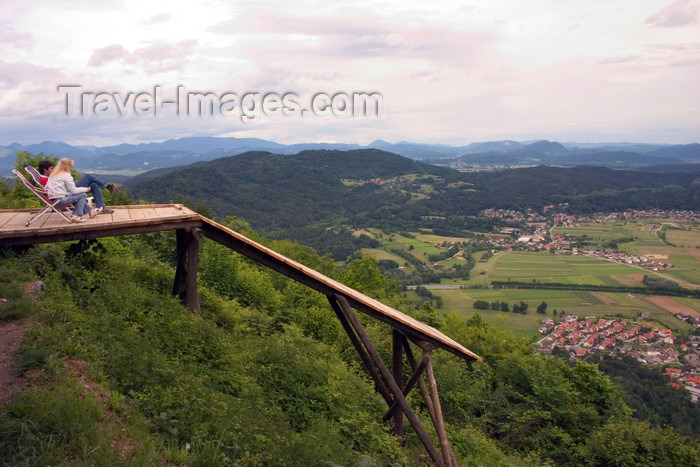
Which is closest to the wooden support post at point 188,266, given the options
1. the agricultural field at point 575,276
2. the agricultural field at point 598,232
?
the agricultural field at point 575,276

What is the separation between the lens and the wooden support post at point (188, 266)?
7241 mm

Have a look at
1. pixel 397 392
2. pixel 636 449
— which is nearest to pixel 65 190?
pixel 397 392

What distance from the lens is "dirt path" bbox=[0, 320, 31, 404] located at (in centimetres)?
393

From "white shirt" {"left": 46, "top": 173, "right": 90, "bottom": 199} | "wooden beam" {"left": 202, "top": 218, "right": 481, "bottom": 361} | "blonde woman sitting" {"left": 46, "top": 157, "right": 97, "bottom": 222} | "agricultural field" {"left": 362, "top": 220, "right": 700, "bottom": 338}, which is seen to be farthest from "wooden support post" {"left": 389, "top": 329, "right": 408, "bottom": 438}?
"agricultural field" {"left": 362, "top": 220, "right": 700, "bottom": 338}

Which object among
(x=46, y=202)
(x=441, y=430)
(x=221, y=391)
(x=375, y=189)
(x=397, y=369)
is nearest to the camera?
(x=221, y=391)

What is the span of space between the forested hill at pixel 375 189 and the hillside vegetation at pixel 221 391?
83.4m

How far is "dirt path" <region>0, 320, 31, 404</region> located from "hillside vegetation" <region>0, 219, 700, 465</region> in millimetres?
130

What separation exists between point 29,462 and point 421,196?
491 ft

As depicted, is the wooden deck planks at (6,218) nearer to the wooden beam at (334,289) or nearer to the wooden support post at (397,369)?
the wooden beam at (334,289)

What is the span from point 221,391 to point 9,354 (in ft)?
8.60

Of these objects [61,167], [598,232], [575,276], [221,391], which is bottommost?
[575,276]

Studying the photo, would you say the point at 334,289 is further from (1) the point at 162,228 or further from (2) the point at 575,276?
(2) the point at 575,276

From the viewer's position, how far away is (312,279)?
6.38 metres

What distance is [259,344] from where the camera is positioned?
7914mm
